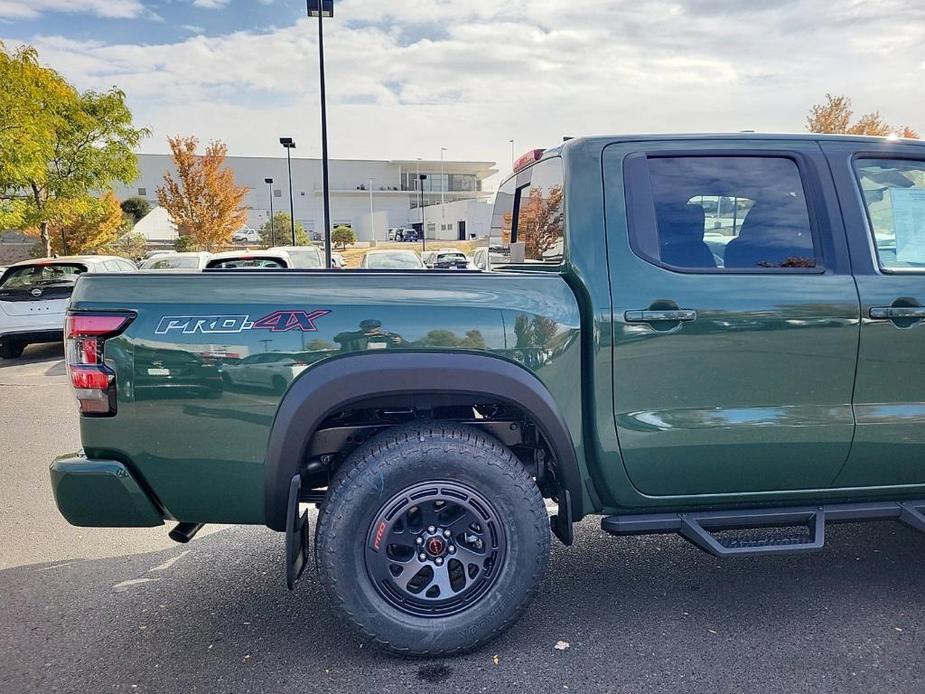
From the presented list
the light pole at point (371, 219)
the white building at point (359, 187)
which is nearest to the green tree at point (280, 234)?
the light pole at point (371, 219)

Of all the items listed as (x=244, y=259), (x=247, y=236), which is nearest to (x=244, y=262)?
(x=244, y=259)

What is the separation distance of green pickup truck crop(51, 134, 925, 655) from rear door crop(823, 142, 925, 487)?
0.01 m

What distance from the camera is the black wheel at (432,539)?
2.52 metres

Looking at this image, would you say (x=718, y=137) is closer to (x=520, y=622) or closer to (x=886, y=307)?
(x=886, y=307)

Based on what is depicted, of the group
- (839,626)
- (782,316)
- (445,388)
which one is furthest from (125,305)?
(839,626)

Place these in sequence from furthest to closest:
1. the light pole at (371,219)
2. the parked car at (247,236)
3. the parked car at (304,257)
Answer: the light pole at (371,219) < the parked car at (247,236) < the parked car at (304,257)

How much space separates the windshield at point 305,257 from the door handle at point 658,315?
12.8 m

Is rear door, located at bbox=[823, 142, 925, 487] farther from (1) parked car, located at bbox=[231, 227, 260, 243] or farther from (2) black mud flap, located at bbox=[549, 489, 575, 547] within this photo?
(1) parked car, located at bbox=[231, 227, 260, 243]

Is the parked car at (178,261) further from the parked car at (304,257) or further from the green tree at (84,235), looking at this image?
the green tree at (84,235)

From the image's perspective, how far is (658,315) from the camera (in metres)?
2.60

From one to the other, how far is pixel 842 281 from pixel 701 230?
606 mm

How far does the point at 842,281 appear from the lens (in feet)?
8.87

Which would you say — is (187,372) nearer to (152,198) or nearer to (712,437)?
(712,437)

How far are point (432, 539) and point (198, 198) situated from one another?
33.0m
